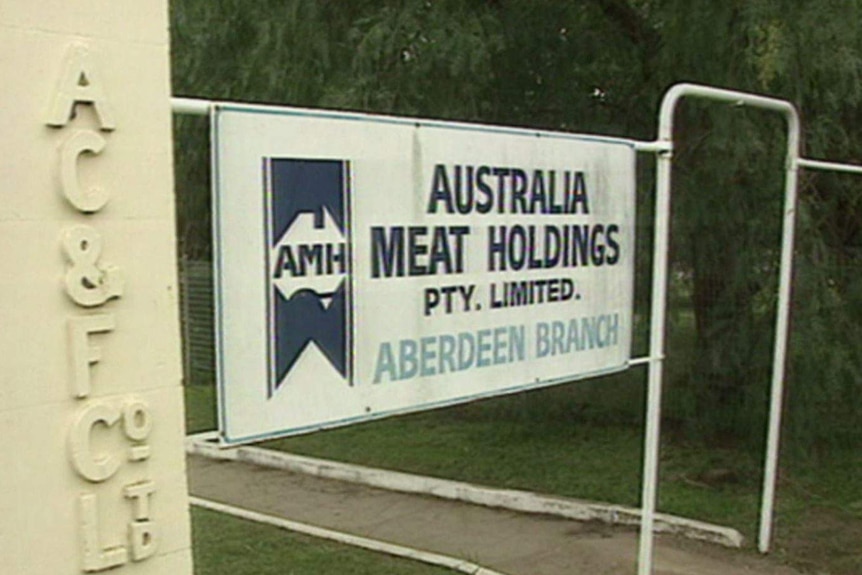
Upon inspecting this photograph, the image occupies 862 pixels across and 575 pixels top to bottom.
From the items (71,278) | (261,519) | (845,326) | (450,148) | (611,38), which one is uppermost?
(611,38)

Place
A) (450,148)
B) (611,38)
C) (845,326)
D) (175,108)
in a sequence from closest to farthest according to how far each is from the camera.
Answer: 1. (175,108)
2. (450,148)
3. (845,326)
4. (611,38)

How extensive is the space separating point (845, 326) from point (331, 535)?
3593 mm

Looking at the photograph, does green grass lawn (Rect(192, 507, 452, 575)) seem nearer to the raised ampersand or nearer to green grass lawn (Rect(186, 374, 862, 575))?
green grass lawn (Rect(186, 374, 862, 575))

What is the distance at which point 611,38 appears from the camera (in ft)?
23.2

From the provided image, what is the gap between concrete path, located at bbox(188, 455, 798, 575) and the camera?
526cm

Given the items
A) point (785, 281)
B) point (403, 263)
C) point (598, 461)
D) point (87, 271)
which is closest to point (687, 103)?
point (785, 281)

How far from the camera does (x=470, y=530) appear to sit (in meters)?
5.88

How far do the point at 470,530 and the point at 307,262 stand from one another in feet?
11.7

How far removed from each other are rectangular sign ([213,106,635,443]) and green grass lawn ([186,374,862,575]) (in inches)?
110

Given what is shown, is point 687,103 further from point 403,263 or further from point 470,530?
point 403,263

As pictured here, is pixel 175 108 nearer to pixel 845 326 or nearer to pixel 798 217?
pixel 798 217

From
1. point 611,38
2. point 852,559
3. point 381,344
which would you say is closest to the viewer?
point 381,344

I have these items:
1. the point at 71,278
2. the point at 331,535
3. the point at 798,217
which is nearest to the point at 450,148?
the point at 71,278

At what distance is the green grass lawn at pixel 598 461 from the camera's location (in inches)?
240
